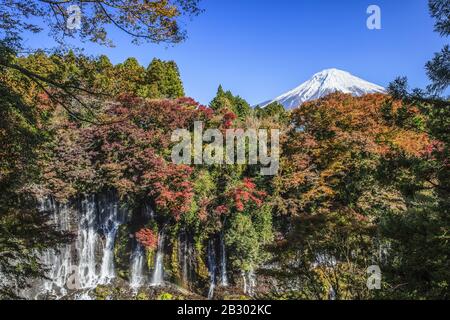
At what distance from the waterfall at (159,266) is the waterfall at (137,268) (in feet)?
1.48

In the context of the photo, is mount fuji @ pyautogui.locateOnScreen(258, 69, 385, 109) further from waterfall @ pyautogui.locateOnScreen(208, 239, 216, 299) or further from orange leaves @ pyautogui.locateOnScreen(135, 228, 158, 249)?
orange leaves @ pyautogui.locateOnScreen(135, 228, 158, 249)

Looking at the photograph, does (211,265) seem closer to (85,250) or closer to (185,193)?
(185,193)

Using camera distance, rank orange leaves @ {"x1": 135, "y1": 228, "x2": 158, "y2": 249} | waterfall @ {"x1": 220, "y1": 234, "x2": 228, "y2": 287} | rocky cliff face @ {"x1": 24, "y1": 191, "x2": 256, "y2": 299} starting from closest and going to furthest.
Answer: rocky cliff face @ {"x1": 24, "y1": 191, "x2": 256, "y2": 299} < orange leaves @ {"x1": 135, "y1": 228, "x2": 158, "y2": 249} < waterfall @ {"x1": 220, "y1": 234, "x2": 228, "y2": 287}

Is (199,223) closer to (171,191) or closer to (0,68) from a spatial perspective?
(171,191)

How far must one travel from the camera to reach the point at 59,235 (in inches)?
230

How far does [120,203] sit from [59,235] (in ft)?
26.1

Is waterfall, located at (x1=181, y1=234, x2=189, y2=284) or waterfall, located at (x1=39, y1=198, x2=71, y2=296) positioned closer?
waterfall, located at (x1=39, y1=198, x2=71, y2=296)

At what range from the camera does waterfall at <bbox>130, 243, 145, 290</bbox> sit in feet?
42.1

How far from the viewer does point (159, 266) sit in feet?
42.9

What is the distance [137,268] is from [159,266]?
2.69ft

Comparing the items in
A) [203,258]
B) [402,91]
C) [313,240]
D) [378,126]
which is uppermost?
[378,126]

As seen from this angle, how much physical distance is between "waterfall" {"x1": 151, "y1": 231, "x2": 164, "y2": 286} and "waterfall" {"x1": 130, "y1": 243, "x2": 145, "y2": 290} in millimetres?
450

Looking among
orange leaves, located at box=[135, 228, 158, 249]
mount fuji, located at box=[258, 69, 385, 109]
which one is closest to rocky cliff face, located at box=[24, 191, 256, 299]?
orange leaves, located at box=[135, 228, 158, 249]

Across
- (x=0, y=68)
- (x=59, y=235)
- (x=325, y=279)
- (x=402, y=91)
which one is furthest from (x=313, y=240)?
(x=0, y=68)
